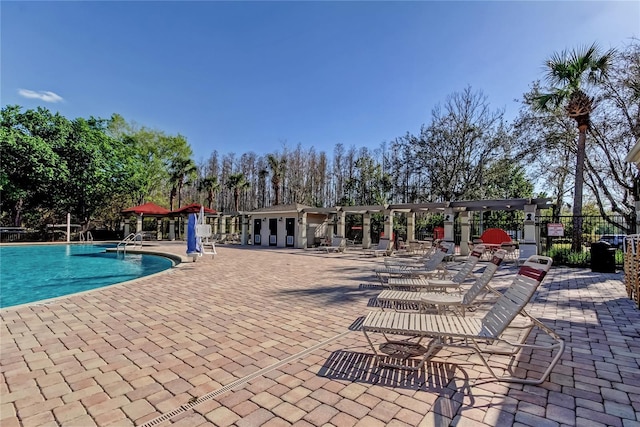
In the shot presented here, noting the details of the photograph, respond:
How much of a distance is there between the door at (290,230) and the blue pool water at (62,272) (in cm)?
863

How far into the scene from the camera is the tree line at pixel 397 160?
15.8 m

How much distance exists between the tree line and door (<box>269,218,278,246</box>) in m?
10.1

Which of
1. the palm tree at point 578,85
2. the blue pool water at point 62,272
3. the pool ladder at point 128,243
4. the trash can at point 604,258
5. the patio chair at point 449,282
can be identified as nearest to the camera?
the patio chair at point 449,282

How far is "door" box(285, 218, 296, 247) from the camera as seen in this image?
22.3 meters

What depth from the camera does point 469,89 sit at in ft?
77.1

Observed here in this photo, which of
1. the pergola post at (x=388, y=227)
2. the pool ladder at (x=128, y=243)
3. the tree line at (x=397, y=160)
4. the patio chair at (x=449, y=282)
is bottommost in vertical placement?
the pool ladder at (x=128, y=243)

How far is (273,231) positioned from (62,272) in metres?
12.9

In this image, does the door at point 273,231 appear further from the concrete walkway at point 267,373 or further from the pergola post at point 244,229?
the concrete walkway at point 267,373

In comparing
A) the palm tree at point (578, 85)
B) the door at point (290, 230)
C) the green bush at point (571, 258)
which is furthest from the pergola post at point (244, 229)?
the palm tree at point (578, 85)

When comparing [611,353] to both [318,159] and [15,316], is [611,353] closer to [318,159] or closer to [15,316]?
[15,316]

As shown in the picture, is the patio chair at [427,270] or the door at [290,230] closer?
the patio chair at [427,270]

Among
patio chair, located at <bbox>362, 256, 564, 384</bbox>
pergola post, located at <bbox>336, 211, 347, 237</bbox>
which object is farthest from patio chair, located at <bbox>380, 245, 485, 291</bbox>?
pergola post, located at <bbox>336, 211, 347, 237</bbox>

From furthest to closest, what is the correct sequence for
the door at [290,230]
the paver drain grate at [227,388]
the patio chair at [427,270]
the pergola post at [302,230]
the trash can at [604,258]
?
the door at [290,230] < the pergola post at [302,230] < the trash can at [604,258] < the patio chair at [427,270] < the paver drain grate at [227,388]

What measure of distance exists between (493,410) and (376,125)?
28727mm
